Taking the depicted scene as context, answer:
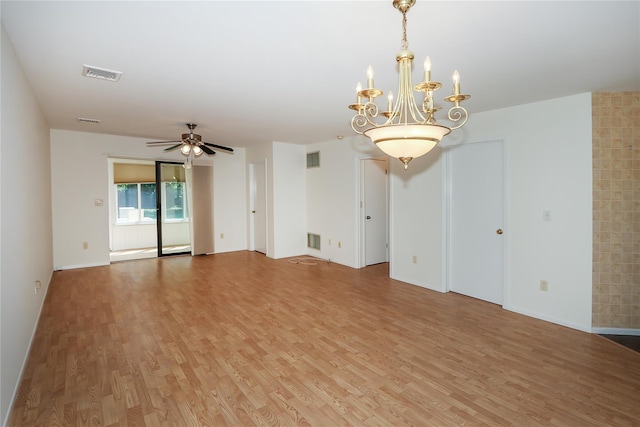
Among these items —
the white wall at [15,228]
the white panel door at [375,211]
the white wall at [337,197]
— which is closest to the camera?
the white wall at [15,228]

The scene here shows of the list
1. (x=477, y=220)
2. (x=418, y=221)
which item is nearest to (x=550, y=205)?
(x=477, y=220)

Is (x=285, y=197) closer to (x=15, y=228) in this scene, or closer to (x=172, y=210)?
(x=172, y=210)

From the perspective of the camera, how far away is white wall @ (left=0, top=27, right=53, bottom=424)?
2059mm

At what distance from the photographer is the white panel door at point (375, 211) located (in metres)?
6.12

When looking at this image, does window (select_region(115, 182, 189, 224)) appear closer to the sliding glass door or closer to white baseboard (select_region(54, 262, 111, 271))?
the sliding glass door

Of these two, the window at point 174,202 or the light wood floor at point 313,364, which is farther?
the window at point 174,202

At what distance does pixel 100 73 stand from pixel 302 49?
182 centimetres

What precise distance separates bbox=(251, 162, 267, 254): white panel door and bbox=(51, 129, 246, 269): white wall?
2.29 m

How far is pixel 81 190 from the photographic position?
595 cm

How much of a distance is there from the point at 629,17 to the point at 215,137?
570 centimetres

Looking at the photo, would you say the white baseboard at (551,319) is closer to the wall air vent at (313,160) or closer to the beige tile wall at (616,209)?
the beige tile wall at (616,209)

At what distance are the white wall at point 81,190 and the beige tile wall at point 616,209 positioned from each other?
7.13m

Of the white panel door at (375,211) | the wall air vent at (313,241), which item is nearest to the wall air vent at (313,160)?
the white panel door at (375,211)

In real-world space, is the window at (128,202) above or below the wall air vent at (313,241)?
above
